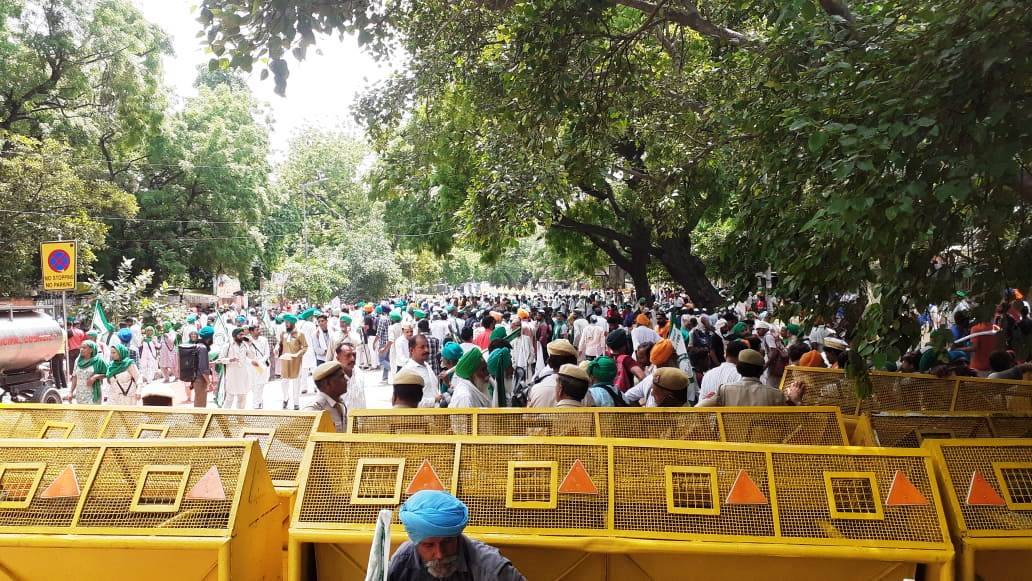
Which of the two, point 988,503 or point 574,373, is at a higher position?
point 574,373

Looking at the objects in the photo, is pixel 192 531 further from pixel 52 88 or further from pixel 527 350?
pixel 52 88

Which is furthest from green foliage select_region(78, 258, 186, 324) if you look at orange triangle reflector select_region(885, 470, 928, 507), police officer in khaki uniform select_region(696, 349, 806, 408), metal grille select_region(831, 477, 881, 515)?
orange triangle reflector select_region(885, 470, 928, 507)

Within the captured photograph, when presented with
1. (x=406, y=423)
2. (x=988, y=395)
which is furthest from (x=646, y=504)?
(x=988, y=395)

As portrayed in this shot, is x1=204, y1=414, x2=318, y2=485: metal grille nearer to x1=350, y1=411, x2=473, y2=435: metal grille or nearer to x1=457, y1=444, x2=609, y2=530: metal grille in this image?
x1=350, y1=411, x2=473, y2=435: metal grille

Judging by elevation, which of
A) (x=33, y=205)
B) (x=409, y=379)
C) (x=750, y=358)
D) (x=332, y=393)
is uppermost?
(x=33, y=205)

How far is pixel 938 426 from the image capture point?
18.6ft

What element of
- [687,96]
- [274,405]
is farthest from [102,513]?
[274,405]

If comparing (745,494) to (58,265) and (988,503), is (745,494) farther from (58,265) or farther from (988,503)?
(58,265)

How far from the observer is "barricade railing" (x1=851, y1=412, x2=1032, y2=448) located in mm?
5508

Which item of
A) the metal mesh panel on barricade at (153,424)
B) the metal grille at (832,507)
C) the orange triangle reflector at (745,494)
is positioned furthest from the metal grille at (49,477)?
the metal grille at (832,507)

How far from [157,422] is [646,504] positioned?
151 inches

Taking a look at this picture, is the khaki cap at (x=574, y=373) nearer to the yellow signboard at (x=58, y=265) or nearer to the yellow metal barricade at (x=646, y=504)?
the yellow metal barricade at (x=646, y=504)

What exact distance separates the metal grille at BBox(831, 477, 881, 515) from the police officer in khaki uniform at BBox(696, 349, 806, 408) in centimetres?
244

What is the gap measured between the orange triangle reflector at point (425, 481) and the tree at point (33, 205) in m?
23.6
